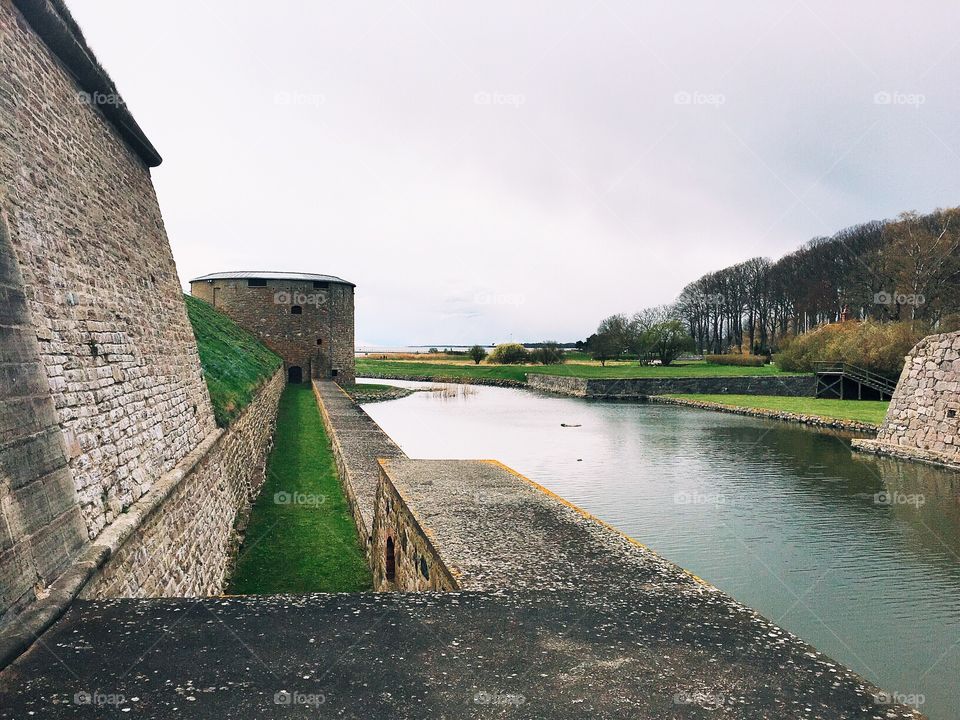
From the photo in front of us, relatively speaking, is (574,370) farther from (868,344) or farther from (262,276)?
(262,276)

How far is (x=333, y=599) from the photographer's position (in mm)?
3516

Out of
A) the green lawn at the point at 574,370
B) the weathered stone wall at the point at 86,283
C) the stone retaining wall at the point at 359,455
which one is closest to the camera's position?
the weathered stone wall at the point at 86,283

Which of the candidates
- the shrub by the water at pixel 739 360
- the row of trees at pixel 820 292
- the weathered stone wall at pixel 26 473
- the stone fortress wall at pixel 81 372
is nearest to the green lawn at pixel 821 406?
the row of trees at pixel 820 292

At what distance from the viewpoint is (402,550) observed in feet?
19.4

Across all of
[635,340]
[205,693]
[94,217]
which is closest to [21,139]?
[94,217]

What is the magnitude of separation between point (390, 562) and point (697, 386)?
33964mm

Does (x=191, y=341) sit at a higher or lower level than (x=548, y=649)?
higher

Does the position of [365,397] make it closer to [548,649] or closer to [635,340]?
[635,340]

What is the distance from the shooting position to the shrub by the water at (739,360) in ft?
159

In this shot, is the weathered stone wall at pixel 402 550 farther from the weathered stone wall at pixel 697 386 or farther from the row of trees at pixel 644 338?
the row of trees at pixel 644 338

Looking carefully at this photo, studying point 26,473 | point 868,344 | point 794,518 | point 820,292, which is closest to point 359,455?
point 794,518

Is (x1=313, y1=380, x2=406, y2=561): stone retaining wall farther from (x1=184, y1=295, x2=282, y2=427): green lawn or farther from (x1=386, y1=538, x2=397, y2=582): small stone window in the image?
(x1=184, y1=295, x2=282, y2=427): green lawn

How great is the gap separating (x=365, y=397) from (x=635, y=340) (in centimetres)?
2794

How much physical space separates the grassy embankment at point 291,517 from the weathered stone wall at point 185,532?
0.38m
